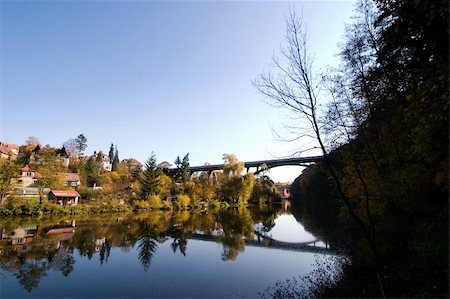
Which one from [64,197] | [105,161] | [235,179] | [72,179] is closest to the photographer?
[64,197]

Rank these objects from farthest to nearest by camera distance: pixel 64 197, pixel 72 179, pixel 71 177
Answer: pixel 71 177
pixel 72 179
pixel 64 197

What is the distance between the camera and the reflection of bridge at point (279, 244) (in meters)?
20.1

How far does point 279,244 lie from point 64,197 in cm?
3952

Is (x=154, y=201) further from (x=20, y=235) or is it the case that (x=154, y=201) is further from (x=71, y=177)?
(x=20, y=235)

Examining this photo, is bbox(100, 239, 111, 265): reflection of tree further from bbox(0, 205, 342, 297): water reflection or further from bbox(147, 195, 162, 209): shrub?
bbox(147, 195, 162, 209): shrub

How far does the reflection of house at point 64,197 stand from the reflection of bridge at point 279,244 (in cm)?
3008

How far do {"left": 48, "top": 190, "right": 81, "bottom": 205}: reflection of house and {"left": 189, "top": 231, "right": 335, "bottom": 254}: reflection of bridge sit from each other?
30078 mm

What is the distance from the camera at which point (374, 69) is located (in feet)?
35.7

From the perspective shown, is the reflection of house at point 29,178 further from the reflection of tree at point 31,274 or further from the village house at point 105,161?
the village house at point 105,161

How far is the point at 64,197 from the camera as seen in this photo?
48.6 metres

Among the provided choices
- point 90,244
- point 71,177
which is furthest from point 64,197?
point 90,244

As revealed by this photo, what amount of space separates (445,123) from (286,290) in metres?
8.15

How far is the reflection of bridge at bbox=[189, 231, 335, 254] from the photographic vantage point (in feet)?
65.9

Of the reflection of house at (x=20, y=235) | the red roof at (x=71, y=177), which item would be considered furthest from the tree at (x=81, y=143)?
the reflection of house at (x=20, y=235)
